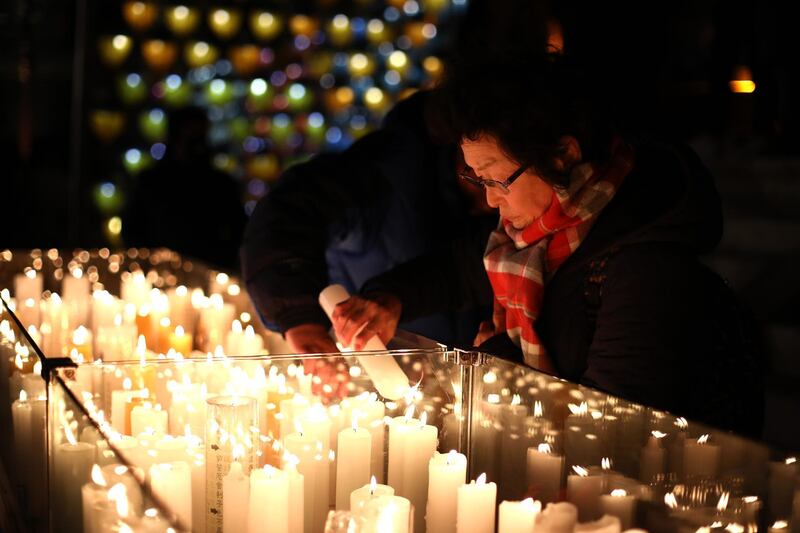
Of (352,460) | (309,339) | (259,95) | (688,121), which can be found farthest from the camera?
(259,95)

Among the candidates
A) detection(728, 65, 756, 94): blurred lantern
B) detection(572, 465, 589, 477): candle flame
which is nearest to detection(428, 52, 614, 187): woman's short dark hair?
detection(572, 465, 589, 477): candle flame

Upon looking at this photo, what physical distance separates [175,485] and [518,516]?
518mm

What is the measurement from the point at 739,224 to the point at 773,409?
135cm

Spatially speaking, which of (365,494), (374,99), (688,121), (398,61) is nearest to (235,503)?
(365,494)

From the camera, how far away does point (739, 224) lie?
6035 millimetres

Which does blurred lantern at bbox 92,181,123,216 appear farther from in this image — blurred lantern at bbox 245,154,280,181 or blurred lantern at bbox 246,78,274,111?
blurred lantern at bbox 246,78,274,111

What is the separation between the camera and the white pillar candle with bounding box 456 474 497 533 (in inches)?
→ 61.4

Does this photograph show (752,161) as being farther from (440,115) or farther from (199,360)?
(199,360)

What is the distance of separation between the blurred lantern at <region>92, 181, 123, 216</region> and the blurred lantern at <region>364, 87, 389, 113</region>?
225 cm

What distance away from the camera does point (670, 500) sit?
4.67 feet

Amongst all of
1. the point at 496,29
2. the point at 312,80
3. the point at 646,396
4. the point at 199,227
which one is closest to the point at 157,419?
the point at 646,396

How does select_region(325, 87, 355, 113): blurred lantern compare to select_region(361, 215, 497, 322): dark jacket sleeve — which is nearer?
select_region(361, 215, 497, 322): dark jacket sleeve

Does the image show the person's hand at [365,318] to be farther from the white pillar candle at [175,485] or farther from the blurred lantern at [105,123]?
the blurred lantern at [105,123]

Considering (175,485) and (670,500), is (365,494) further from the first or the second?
(670,500)
